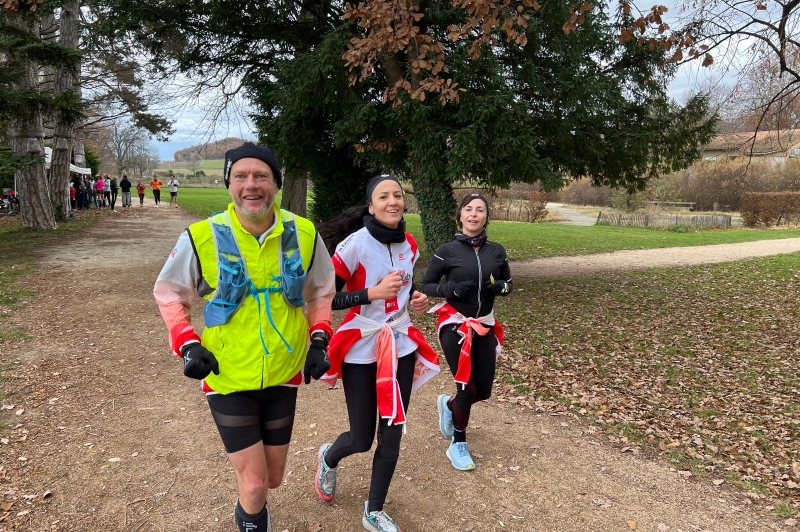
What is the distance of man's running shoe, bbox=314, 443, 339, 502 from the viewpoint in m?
3.44

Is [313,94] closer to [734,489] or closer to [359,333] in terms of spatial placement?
[359,333]

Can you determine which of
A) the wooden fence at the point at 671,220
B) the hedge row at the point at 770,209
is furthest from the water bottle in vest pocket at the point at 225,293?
the hedge row at the point at 770,209

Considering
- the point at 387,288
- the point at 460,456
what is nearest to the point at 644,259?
the point at 460,456

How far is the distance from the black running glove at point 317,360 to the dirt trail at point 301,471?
137 cm

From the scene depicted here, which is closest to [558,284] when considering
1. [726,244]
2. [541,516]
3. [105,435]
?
[541,516]

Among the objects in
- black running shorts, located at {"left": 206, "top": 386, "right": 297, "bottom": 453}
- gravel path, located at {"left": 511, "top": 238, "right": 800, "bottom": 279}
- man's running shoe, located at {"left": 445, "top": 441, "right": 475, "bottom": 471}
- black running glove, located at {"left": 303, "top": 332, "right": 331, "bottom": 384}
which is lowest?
man's running shoe, located at {"left": 445, "top": 441, "right": 475, "bottom": 471}

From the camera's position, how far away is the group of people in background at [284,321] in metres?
2.36

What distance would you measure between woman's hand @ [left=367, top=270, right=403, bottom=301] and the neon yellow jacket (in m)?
0.54

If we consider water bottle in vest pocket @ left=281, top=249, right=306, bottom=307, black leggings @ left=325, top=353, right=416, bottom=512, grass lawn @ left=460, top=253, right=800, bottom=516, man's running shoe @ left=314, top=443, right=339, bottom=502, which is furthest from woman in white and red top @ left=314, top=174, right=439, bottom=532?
grass lawn @ left=460, top=253, right=800, bottom=516

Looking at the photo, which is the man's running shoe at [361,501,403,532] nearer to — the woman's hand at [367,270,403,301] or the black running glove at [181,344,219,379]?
the woman's hand at [367,270,403,301]

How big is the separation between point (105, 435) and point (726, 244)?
2270cm

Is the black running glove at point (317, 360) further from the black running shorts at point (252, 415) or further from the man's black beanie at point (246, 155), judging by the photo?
the man's black beanie at point (246, 155)

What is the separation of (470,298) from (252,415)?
188cm

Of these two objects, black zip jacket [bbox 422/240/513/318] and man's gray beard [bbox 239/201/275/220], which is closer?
man's gray beard [bbox 239/201/275/220]
